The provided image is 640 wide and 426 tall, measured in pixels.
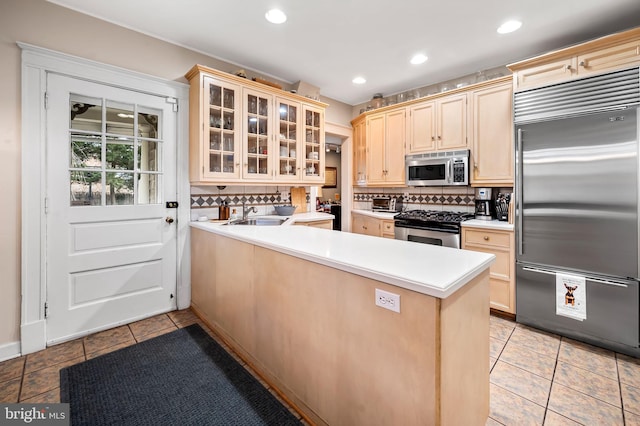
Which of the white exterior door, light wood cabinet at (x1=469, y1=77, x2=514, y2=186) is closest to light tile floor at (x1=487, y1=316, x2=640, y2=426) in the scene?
light wood cabinet at (x1=469, y1=77, x2=514, y2=186)

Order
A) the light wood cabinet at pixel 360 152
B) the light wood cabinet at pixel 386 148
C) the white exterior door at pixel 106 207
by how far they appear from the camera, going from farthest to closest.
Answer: the light wood cabinet at pixel 360 152 → the light wood cabinet at pixel 386 148 → the white exterior door at pixel 106 207

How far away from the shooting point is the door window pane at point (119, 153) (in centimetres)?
251

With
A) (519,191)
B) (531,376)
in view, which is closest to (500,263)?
(519,191)

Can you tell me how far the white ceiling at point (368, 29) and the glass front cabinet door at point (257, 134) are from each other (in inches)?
17.5

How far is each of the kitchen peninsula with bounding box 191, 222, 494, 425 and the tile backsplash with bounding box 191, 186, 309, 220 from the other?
1.33m

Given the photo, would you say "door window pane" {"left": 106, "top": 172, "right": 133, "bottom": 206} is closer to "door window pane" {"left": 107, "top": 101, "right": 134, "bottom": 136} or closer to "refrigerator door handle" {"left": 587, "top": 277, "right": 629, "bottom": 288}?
"door window pane" {"left": 107, "top": 101, "right": 134, "bottom": 136}

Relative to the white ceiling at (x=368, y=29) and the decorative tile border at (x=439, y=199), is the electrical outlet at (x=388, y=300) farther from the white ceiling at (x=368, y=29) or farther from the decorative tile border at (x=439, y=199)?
the decorative tile border at (x=439, y=199)

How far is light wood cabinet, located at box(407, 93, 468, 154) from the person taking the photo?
330 cm

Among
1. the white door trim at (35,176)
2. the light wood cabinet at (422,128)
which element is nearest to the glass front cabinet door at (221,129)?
the white door trim at (35,176)

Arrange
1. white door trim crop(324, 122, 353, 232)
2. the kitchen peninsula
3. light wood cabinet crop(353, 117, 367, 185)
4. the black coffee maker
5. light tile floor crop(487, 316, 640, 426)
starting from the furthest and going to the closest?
1. white door trim crop(324, 122, 353, 232)
2. light wood cabinet crop(353, 117, 367, 185)
3. the black coffee maker
4. light tile floor crop(487, 316, 640, 426)
5. the kitchen peninsula

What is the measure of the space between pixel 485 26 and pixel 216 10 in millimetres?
2256

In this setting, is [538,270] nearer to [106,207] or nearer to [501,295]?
[501,295]

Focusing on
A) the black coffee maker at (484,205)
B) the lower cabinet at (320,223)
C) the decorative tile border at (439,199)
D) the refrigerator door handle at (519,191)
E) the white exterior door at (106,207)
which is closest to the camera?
the white exterior door at (106,207)

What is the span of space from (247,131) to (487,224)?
2.66 metres
